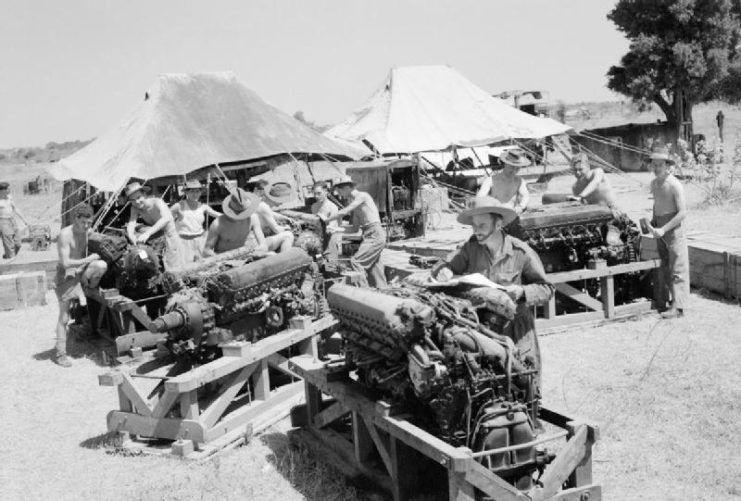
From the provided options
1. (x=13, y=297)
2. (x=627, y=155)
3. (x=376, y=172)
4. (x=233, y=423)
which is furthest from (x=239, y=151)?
(x=627, y=155)

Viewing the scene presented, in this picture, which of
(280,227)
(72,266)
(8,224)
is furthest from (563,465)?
(8,224)

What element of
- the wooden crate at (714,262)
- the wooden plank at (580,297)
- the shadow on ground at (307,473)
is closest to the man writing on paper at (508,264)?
the shadow on ground at (307,473)

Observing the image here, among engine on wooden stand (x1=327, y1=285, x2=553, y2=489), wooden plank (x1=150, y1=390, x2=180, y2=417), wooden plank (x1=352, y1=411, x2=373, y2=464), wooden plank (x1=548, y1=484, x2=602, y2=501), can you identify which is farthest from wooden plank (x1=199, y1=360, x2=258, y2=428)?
wooden plank (x1=548, y1=484, x2=602, y2=501)

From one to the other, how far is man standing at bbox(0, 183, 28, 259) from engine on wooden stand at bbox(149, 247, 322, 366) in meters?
9.49

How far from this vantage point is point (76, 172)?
14.2 metres

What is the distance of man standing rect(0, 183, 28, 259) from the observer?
14.7 metres

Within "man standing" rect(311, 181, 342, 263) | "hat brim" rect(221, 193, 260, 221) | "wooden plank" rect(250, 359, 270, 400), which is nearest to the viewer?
"wooden plank" rect(250, 359, 270, 400)

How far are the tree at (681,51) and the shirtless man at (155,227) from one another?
78.3 feet

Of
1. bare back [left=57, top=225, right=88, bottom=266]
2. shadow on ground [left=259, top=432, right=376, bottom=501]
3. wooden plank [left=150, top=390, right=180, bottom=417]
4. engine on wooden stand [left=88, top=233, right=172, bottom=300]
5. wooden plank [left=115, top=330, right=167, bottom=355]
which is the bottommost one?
shadow on ground [left=259, top=432, right=376, bottom=501]

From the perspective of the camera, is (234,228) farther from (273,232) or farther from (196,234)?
(196,234)

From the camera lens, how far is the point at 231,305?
253 inches

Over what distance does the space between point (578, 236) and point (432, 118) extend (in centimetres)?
1161

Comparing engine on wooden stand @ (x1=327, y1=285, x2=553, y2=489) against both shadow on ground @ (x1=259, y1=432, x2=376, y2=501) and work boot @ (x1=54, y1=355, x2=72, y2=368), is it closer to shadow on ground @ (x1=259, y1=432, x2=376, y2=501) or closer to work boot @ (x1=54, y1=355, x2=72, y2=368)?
shadow on ground @ (x1=259, y1=432, x2=376, y2=501)

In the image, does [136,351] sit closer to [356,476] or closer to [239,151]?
[356,476]
